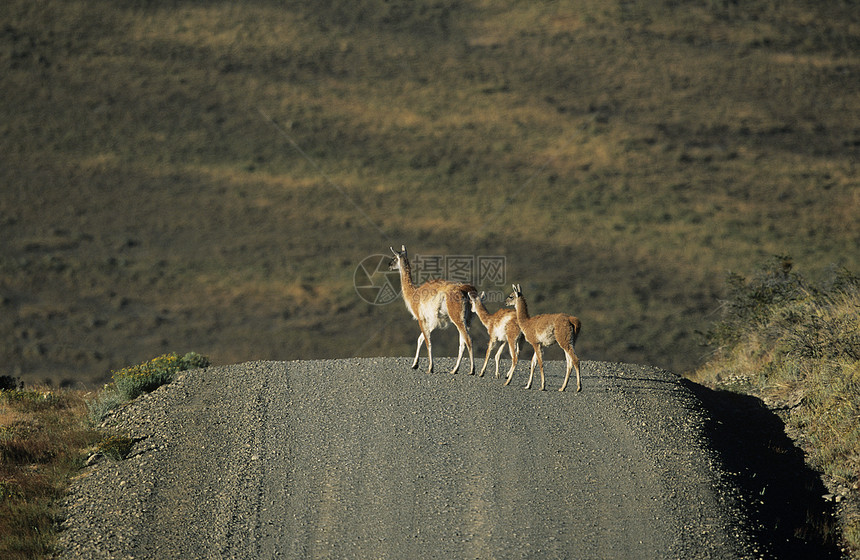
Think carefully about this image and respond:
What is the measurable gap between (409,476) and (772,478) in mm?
5643

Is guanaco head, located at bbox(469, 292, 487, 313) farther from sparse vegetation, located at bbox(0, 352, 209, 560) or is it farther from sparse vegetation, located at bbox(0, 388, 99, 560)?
sparse vegetation, located at bbox(0, 388, 99, 560)

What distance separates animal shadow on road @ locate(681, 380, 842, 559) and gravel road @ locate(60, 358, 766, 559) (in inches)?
14.1

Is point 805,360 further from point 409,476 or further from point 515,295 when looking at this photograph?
point 409,476

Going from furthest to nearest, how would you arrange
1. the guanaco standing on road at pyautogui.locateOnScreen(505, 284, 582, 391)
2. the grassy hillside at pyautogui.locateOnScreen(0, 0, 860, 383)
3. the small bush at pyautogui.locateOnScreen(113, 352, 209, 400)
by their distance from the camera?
the grassy hillside at pyautogui.locateOnScreen(0, 0, 860, 383)
the small bush at pyautogui.locateOnScreen(113, 352, 209, 400)
the guanaco standing on road at pyautogui.locateOnScreen(505, 284, 582, 391)

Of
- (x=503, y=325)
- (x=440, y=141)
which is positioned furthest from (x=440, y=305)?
(x=440, y=141)

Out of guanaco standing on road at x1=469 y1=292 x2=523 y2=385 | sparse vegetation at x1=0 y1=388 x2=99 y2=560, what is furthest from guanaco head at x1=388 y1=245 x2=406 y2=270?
sparse vegetation at x1=0 y1=388 x2=99 y2=560

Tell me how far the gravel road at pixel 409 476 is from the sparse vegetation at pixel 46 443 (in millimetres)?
333

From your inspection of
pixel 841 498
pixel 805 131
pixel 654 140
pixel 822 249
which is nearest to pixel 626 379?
pixel 841 498

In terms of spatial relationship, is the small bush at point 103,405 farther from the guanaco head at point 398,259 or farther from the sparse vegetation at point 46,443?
the guanaco head at point 398,259

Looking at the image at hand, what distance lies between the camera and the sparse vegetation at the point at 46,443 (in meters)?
11.9

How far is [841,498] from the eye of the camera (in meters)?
13.1

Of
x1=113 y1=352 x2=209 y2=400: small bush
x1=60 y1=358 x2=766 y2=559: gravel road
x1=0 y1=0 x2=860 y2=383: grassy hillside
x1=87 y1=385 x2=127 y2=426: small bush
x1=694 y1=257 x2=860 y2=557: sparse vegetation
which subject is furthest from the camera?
x1=0 y1=0 x2=860 y2=383: grassy hillside

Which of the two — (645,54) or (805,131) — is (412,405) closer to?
(805,131)

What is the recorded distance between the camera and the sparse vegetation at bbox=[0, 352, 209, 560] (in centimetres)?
1188
